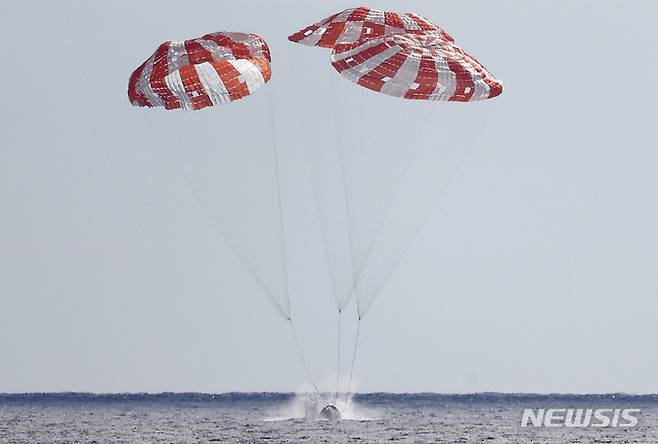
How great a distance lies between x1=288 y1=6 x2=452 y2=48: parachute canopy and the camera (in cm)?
2164

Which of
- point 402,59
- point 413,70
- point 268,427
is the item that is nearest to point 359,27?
point 402,59

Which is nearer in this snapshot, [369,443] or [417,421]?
[369,443]

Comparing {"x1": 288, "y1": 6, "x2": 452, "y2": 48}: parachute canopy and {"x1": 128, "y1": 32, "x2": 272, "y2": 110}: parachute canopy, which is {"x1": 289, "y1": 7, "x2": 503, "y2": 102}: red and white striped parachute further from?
{"x1": 128, "y1": 32, "x2": 272, "y2": 110}: parachute canopy

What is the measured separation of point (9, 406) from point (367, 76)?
221 feet

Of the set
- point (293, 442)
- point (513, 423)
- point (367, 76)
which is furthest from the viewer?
point (513, 423)

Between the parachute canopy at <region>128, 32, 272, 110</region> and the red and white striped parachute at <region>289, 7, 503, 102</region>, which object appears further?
the parachute canopy at <region>128, 32, 272, 110</region>

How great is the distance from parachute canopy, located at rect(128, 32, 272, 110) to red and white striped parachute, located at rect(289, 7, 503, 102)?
105cm

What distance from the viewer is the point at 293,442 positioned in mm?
41500

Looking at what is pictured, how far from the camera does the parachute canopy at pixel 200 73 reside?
68.4ft

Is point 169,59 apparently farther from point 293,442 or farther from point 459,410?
point 459,410

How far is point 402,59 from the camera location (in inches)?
803

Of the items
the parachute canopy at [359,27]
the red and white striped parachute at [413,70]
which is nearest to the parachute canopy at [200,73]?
the parachute canopy at [359,27]

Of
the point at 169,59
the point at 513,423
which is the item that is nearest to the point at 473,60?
the point at 169,59

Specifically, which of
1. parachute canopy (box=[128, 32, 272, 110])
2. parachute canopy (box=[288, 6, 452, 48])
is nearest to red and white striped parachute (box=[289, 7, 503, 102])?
parachute canopy (box=[288, 6, 452, 48])
